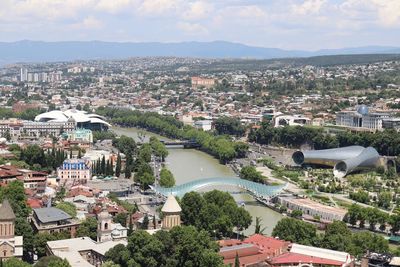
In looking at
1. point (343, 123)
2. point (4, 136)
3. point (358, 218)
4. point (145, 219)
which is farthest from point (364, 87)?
point (145, 219)

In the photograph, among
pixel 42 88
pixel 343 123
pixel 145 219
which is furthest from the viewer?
pixel 42 88

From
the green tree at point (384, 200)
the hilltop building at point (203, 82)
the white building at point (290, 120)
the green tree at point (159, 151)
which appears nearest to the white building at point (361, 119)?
the white building at point (290, 120)

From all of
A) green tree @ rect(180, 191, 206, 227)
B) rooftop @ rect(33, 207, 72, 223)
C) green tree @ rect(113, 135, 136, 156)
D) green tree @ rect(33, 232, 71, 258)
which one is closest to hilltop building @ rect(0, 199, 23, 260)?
green tree @ rect(33, 232, 71, 258)

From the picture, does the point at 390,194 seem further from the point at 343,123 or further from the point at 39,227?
the point at 343,123

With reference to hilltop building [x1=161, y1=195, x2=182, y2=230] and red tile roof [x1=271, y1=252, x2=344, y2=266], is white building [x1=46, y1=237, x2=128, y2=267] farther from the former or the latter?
red tile roof [x1=271, y1=252, x2=344, y2=266]

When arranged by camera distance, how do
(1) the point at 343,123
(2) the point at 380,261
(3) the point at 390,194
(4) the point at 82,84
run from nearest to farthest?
1. (2) the point at 380,261
2. (3) the point at 390,194
3. (1) the point at 343,123
4. (4) the point at 82,84

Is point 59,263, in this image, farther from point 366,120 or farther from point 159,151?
point 366,120

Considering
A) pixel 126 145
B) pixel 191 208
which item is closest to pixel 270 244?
pixel 191 208
